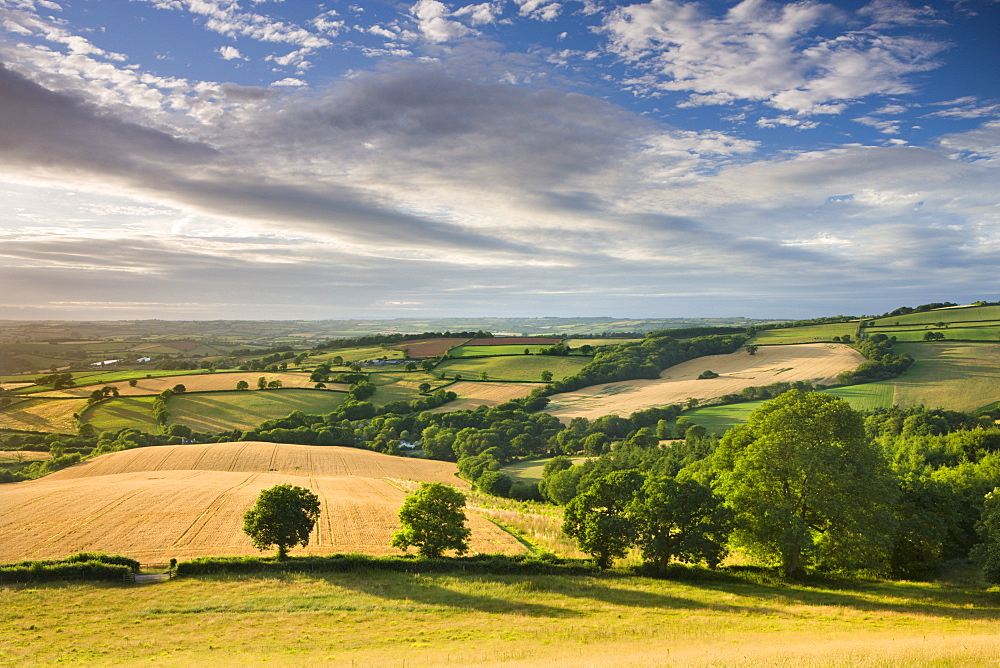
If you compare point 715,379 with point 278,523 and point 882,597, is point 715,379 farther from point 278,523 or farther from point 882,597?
point 278,523

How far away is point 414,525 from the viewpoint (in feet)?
129

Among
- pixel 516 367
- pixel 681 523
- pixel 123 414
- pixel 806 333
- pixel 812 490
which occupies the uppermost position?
pixel 806 333

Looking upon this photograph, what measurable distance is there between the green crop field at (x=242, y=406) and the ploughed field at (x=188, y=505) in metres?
25.3

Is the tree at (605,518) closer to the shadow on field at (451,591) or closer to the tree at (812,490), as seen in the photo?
the shadow on field at (451,591)

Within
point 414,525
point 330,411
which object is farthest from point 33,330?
point 414,525

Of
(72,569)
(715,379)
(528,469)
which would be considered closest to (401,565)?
(72,569)

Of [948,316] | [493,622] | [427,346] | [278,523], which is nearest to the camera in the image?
[493,622]

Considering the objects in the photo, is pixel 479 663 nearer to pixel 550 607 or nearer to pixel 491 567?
pixel 550 607

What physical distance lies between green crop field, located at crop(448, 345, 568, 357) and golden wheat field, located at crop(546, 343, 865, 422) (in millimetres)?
35181

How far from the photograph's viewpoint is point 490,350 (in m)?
167

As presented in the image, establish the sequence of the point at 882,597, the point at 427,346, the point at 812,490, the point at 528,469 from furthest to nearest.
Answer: the point at 427,346
the point at 528,469
the point at 812,490
the point at 882,597

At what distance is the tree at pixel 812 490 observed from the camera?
103 feet

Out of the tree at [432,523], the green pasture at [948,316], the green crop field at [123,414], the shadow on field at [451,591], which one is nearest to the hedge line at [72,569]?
the shadow on field at [451,591]

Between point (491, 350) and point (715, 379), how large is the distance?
228 feet
